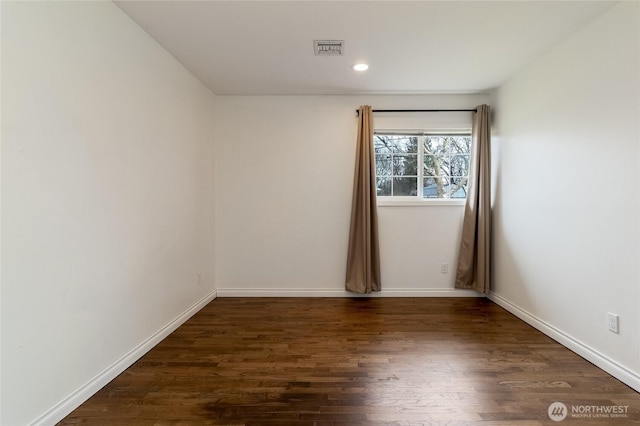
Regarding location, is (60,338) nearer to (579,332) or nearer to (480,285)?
(579,332)

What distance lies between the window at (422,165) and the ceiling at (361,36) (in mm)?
694

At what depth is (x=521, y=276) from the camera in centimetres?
291

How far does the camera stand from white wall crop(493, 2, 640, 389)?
1847 mm

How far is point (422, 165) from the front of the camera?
12.0 ft

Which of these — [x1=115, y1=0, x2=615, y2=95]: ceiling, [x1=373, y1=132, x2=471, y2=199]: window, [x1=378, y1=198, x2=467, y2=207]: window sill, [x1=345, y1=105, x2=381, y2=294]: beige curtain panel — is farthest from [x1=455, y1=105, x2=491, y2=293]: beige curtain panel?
[x1=345, y1=105, x2=381, y2=294]: beige curtain panel

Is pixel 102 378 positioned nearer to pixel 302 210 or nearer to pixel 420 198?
pixel 302 210

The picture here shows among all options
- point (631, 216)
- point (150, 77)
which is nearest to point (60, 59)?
point (150, 77)

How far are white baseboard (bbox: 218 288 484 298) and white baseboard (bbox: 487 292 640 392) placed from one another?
1.89ft

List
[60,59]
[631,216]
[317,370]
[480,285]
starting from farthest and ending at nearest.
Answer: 1. [480,285]
2. [317,370]
3. [631,216]
4. [60,59]

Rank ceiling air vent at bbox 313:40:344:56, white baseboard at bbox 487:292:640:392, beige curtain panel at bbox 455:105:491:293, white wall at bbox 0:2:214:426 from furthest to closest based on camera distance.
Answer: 1. beige curtain panel at bbox 455:105:491:293
2. ceiling air vent at bbox 313:40:344:56
3. white baseboard at bbox 487:292:640:392
4. white wall at bbox 0:2:214:426

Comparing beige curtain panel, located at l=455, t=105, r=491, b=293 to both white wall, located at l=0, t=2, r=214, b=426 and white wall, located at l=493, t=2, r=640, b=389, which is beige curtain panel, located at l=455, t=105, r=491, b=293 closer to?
white wall, located at l=493, t=2, r=640, b=389

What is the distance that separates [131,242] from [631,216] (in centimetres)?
327

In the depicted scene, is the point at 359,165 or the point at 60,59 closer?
the point at 60,59

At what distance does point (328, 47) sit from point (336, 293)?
2621mm
